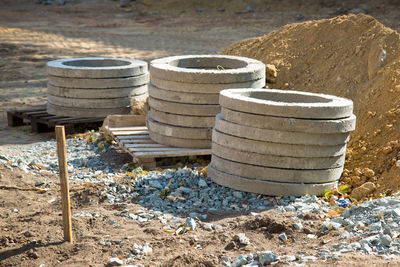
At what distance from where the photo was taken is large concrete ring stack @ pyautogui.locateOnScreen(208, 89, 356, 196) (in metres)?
5.94

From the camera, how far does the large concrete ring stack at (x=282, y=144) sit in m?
5.94

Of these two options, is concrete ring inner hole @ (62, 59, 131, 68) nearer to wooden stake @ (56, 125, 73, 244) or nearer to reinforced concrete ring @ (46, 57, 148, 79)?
reinforced concrete ring @ (46, 57, 148, 79)

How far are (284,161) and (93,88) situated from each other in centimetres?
451

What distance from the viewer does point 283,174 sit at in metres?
6.11

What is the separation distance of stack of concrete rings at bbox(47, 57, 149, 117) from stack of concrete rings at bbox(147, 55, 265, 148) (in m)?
1.59

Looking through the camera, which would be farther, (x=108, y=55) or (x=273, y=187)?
(x=108, y=55)

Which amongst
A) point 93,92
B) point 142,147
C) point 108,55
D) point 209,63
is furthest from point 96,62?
point 108,55

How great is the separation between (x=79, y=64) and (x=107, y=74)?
1312mm

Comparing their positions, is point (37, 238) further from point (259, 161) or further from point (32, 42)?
point (32, 42)

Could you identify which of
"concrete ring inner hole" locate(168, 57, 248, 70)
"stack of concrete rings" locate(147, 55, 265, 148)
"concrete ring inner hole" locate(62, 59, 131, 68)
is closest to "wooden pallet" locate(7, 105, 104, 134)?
"concrete ring inner hole" locate(62, 59, 131, 68)

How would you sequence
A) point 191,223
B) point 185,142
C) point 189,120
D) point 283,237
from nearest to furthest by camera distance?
point 283,237 < point 191,223 < point 189,120 < point 185,142

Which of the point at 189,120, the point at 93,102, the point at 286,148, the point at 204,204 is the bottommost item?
the point at 204,204

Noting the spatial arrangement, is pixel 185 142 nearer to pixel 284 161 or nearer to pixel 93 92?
pixel 284 161

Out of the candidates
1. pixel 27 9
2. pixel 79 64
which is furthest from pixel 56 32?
pixel 79 64
